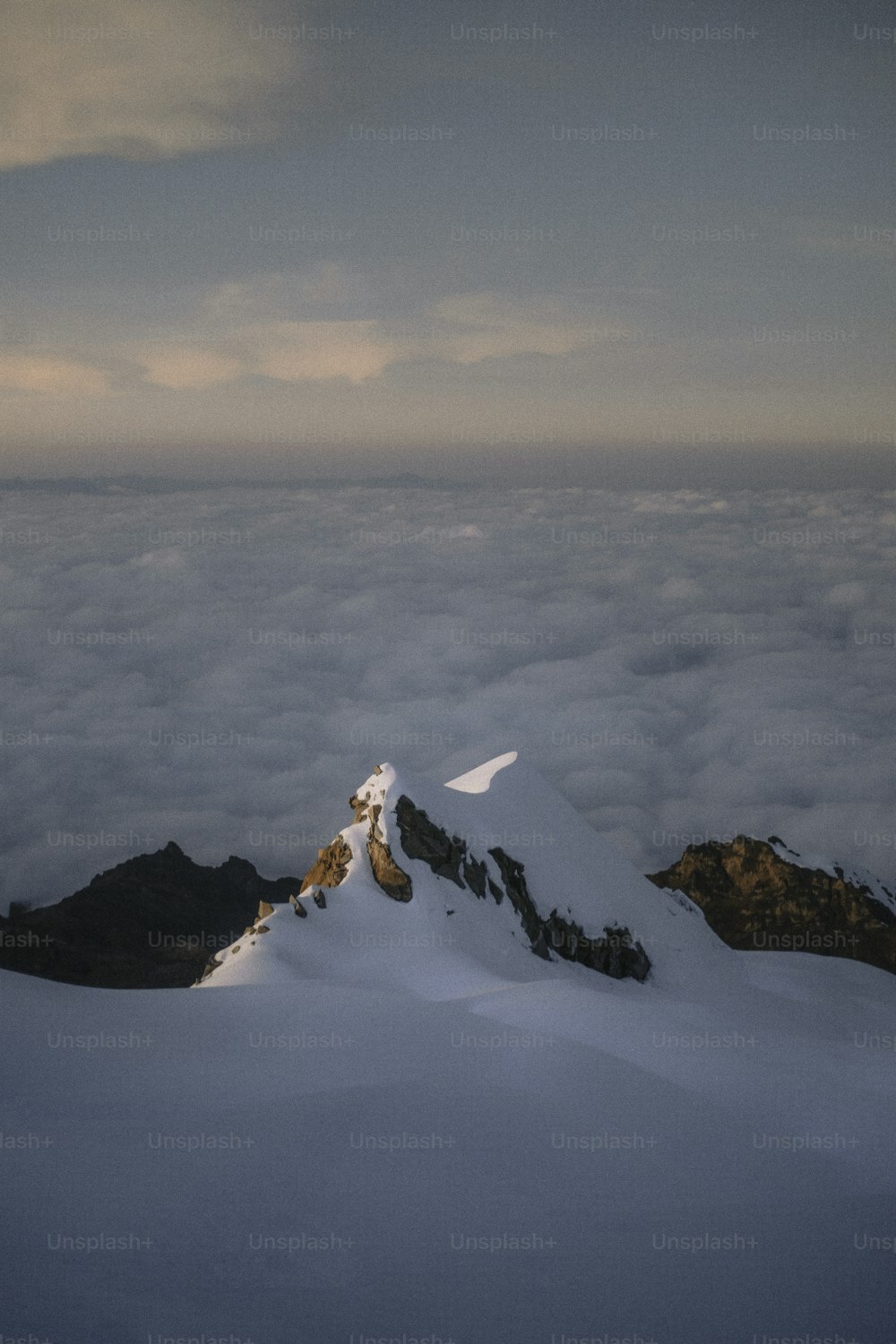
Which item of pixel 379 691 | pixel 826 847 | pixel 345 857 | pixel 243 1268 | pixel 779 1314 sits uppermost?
pixel 243 1268

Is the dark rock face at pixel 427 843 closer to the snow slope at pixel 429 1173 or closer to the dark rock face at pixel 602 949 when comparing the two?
the dark rock face at pixel 602 949

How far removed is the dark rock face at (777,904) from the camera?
286 feet

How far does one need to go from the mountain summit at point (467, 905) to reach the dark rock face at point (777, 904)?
148 ft

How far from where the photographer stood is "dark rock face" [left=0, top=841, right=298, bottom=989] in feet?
283

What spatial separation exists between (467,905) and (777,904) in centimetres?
7230

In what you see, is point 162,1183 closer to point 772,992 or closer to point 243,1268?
point 243,1268

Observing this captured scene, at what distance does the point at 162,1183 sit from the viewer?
10625mm

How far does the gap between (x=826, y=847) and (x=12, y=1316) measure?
136493 millimetres

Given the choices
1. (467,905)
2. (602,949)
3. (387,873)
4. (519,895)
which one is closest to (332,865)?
(387,873)

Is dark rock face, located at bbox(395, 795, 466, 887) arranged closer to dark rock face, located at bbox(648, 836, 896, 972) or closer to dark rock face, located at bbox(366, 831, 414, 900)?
dark rock face, located at bbox(366, 831, 414, 900)

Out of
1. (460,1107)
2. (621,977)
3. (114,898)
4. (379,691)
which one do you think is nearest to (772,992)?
(621,977)

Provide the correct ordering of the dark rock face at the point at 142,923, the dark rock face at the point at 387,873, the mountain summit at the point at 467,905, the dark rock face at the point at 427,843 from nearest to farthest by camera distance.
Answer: the mountain summit at the point at 467,905 < the dark rock face at the point at 387,873 < the dark rock face at the point at 427,843 < the dark rock face at the point at 142,923

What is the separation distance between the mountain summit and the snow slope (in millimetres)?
7076

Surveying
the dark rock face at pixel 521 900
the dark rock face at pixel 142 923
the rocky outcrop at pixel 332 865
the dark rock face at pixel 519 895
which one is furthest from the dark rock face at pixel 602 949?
the dark rock face at pixel 142 923
